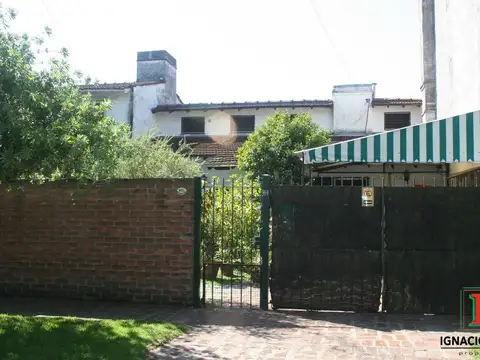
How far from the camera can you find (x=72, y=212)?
28.2 feet

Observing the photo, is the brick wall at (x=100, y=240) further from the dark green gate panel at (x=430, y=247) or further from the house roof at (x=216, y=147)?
the house roof at (x=216, y=147)

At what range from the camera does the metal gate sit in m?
7.91

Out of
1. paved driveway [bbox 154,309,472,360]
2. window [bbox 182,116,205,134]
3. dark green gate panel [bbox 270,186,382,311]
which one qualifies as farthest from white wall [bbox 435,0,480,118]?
window [bbox 182,116,205,134]

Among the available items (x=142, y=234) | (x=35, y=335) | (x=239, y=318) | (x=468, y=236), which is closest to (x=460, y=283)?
(x=468, y=236)

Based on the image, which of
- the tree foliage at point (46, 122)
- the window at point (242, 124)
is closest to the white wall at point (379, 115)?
the window at point (242, 124)

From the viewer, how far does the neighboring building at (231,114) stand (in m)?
21.2

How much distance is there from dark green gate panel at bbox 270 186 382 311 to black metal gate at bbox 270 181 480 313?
0.02 meters

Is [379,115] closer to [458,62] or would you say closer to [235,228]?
[458,62]

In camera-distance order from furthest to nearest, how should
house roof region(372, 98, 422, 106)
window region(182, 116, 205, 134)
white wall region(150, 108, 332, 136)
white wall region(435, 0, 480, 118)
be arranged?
window region(182, 116, 205, 134)
white wall region(150, 108, 332, 136)
house roof region(372, 98, 422, 106)
white wall region(435, 0, 480, 118)

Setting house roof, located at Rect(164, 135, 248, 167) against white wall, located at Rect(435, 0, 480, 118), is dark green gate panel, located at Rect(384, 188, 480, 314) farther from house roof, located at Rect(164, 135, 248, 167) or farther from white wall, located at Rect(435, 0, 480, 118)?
house roof, located at Rect(164, 135, 248, 167)

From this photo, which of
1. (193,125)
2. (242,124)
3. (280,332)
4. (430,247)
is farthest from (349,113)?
(280,332)

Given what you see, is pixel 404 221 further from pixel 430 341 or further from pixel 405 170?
pixel 405 170

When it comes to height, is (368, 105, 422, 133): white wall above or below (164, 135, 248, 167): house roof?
above

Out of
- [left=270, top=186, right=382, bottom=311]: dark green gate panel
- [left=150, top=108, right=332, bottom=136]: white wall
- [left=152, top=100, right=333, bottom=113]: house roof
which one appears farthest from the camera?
[left=150, top=108, right=332, bottom=136]: white wall
